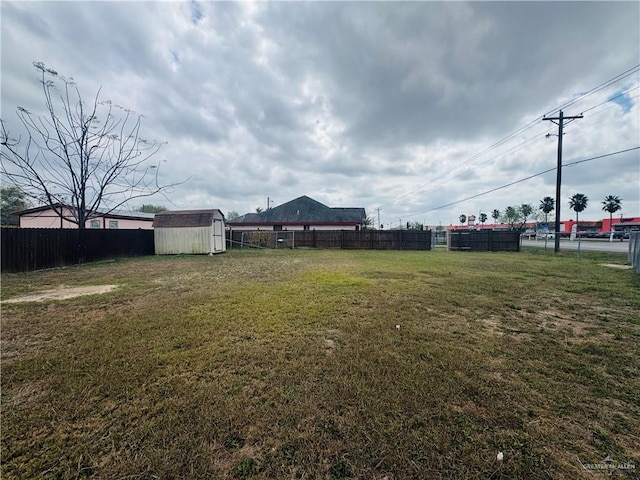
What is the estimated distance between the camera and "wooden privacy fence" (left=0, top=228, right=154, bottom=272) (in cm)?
810

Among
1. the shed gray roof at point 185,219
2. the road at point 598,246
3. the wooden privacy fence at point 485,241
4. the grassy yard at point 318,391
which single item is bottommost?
the grassy yard at point 318,391

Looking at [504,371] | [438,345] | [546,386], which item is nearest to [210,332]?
[438,345]

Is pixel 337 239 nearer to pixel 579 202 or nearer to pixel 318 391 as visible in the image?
pixel 318 391

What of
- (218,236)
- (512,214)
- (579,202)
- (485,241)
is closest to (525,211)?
(512,214)

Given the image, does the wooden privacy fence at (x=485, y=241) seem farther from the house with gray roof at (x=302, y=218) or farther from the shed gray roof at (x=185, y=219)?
the shed gray roof at (x=185, y=219)

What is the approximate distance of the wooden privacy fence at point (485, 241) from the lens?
1683 cm

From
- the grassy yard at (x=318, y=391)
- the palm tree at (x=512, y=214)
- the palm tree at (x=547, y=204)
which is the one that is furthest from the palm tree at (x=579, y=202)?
the grassy yard at (x=318, y=391)

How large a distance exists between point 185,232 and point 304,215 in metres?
15.6

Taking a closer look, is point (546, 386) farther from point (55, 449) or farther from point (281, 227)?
point (281, 227)

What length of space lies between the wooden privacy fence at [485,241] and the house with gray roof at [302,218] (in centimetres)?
1163

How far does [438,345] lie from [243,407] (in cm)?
227

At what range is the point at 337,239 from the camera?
19859 millimetres

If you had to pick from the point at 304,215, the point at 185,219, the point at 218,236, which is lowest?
the point at 218,236

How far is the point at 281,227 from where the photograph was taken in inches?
1129
